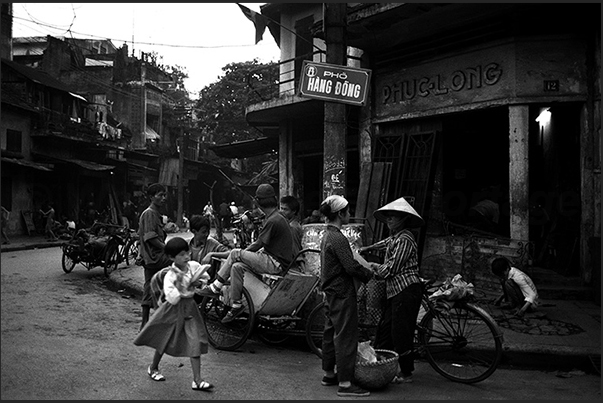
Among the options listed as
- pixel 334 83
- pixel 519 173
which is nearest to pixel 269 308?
pixel 334 83

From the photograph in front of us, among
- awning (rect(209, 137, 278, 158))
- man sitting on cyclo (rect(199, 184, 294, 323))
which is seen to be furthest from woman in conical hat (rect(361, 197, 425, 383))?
awning (rect(209, 137, 278, 158))

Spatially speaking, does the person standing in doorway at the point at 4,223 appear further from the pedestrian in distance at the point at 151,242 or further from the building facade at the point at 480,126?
the building facade at the point at 480,126

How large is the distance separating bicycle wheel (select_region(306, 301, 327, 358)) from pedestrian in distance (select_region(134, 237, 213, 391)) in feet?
4.99

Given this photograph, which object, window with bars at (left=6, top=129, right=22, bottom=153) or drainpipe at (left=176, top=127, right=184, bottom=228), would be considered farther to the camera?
drainpipe at (left=176, top=127, right=184, bottom=228)

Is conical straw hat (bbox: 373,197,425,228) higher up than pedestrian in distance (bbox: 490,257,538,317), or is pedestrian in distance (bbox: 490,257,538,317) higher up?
conical straw hat (bbox: 373,197,425,228)

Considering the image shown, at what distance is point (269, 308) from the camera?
629cm

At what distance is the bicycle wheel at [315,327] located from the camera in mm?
6125

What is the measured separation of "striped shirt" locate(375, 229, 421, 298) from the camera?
530 cm

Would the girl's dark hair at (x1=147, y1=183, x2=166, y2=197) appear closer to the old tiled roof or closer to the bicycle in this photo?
the old tiled roof

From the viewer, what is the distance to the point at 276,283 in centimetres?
615

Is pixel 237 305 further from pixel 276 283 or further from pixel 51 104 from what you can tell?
pixel 51 104

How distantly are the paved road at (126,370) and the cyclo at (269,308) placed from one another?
222 millimetres

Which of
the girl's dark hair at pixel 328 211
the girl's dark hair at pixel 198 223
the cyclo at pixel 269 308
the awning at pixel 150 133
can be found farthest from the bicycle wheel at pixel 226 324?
the awning at pixel 150 133

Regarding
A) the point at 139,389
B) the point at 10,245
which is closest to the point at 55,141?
Result: the point at 10,245
